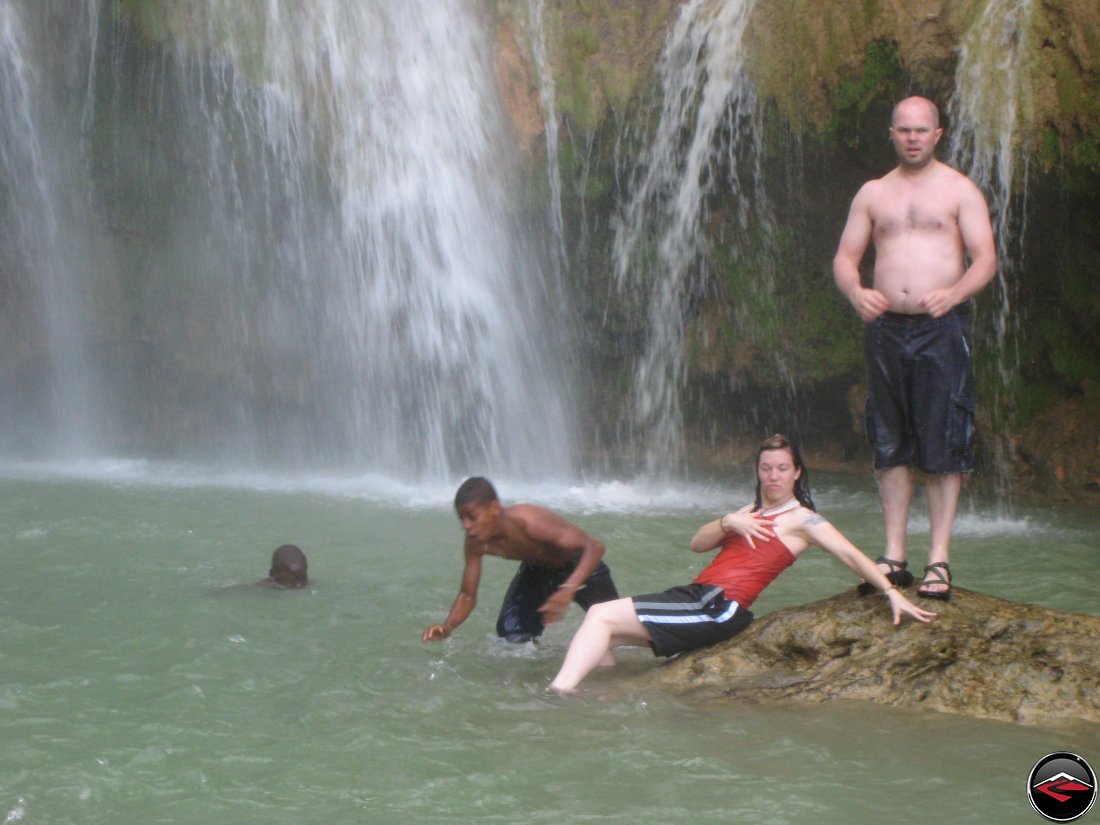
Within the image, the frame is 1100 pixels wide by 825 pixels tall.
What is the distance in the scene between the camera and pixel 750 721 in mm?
4559

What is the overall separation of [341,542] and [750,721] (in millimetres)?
4356

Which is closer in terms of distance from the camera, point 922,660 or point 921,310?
point 922,660

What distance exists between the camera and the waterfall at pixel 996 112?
8945 millimetres

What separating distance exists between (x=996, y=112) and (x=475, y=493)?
5.73 meters

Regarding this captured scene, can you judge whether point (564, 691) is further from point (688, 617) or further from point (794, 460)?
point (794, 460)

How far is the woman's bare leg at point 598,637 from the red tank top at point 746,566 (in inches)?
15.1

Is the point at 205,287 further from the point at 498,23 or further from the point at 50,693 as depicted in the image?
the point at 50,693

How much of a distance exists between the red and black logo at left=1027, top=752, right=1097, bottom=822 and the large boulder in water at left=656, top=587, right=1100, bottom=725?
446 millimetres

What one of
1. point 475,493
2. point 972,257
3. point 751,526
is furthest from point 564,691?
point 972,257

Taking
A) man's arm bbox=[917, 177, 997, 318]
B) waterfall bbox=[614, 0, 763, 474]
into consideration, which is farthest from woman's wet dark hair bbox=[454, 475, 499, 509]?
waterfall bbox=[614, 0, 763, 474]

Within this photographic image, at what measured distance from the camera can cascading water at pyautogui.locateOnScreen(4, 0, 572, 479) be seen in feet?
40.5

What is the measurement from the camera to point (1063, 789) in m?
3.76

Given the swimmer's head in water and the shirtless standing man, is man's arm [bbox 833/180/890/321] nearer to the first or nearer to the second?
the shirtless standing man

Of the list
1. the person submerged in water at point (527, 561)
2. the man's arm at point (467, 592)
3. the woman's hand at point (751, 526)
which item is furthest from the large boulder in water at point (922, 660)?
the man's arm at point (467, 592)
